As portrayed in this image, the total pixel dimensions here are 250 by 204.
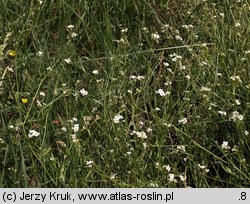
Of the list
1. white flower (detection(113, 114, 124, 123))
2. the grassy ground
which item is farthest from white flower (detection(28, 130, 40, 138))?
white flower (detection(113, 114, 124, 123))

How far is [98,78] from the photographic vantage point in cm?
327

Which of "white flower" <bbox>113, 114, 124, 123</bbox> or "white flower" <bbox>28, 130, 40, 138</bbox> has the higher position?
"white flower" <bbox>113, 114, 124, 123</bbox>

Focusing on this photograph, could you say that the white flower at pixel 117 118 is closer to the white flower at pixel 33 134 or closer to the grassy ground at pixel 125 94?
the grassy ground at pixel 125 94

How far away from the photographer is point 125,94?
3.00 metres

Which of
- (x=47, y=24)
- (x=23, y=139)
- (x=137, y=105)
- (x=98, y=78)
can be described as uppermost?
(x=47, y=24)

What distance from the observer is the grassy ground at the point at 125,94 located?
267 centimetres

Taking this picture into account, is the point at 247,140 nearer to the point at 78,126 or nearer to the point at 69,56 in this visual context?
the point at 78,126

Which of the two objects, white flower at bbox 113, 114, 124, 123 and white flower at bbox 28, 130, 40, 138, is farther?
white flower at bbox 113, 114, 124, 123

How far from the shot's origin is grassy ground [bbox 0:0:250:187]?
2.67 metres

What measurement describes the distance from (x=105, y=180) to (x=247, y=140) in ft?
2.21

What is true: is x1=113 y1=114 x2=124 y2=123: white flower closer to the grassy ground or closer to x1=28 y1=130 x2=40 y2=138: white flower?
the grassy ground

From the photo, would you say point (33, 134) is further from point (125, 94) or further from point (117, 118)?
point (125, 94)
